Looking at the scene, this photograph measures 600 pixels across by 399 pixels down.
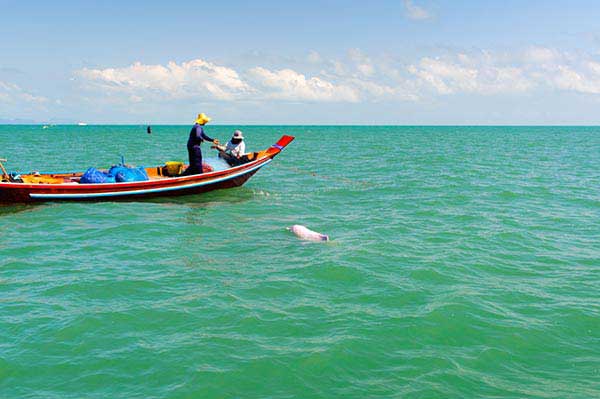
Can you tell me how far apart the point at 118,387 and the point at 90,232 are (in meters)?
8.00

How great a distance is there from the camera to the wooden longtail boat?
15273 millimetres

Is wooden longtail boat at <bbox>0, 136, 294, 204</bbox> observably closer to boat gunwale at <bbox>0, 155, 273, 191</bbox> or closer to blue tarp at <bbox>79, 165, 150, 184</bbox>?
boat gunwale at <bbox>0, 155, 273, 191</bbox>

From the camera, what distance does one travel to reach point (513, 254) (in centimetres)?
1104

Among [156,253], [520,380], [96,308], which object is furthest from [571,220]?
[96,308]

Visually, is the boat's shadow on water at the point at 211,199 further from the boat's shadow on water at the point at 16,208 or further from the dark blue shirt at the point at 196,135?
the boat's shadow on water at the point at 16,208

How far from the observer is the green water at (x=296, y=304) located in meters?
5.91

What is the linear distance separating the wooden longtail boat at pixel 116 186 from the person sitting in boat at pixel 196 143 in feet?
1.33

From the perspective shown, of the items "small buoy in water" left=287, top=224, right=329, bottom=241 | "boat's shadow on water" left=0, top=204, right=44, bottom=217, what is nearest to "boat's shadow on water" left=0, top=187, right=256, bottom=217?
"boat's shadow on water" left=0, top=204, right=44, bottom=217

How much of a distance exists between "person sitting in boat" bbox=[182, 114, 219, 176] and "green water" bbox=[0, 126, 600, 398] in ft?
8.75

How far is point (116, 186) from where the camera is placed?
1633cm

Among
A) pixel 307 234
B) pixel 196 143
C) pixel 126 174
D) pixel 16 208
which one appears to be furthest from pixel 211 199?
pixel 307 234

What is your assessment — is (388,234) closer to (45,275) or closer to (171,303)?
(171,303)

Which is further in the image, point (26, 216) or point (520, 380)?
point (26, 216)

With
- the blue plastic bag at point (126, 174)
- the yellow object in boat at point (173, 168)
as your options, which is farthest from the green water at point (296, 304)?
the yellow object in boat at point (173, 168)
